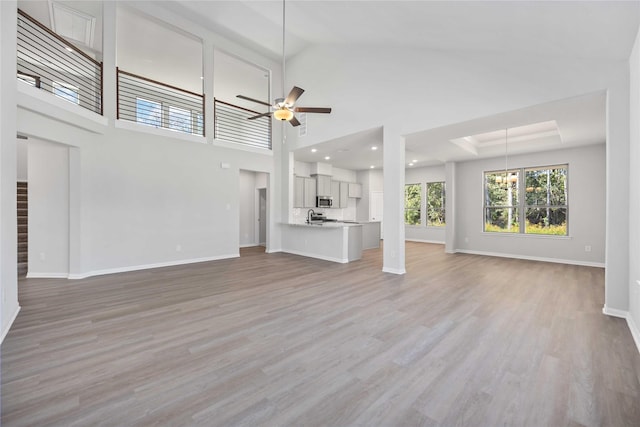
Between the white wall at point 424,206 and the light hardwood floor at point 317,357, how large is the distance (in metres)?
5.57

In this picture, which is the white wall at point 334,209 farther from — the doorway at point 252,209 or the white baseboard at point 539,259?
the white baseboard at point 539,259

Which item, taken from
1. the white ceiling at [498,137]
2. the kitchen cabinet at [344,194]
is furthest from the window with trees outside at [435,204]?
the kitchen cabinet at [344,194]

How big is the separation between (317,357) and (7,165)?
3523 millimetres

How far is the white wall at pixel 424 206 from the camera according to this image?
9680 millimetres

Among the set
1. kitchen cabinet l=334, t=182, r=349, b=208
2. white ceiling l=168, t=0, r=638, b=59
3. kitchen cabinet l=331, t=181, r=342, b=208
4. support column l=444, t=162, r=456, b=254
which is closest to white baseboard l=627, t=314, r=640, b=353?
white ceiling l=168, t=0, r=638, b=59

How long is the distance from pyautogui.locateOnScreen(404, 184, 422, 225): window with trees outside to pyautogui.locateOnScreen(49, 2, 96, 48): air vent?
9776 millimetres

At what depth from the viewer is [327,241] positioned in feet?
21.7

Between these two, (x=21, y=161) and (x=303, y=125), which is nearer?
(x=21, y=161)

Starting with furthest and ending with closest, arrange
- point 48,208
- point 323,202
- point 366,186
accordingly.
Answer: point 366,186 < point 323,202 < point 48,208

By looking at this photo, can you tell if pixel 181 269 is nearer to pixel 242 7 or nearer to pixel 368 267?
pixel 368 267

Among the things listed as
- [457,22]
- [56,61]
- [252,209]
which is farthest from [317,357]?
[56,61]

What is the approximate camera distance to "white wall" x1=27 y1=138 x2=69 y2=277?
466cm

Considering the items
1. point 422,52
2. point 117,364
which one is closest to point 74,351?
point 117,364

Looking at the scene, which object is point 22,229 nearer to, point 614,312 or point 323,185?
point 323,185
